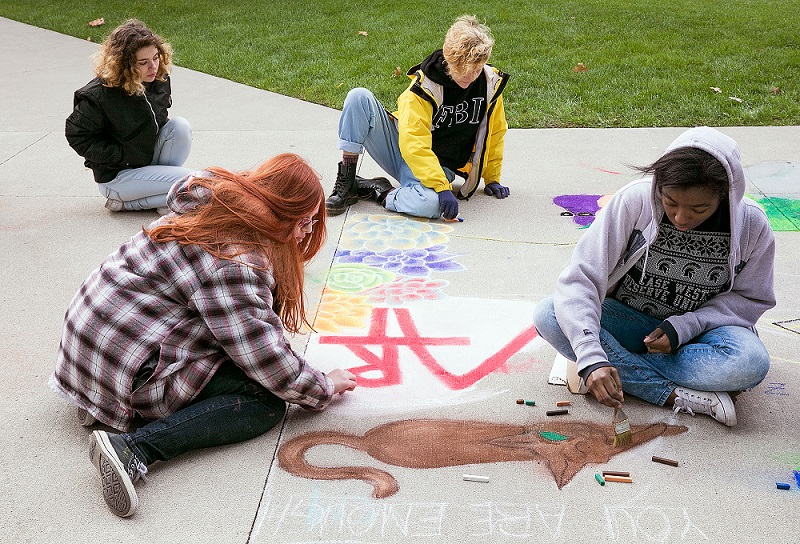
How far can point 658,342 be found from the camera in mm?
2680

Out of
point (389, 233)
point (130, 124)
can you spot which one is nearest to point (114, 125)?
point (130, 124)

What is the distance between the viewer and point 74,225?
438 cm

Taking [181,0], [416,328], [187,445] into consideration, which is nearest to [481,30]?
[416,328]

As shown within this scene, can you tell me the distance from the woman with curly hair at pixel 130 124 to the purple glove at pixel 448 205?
144cm

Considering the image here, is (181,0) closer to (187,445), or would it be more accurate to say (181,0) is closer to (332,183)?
(332,183)

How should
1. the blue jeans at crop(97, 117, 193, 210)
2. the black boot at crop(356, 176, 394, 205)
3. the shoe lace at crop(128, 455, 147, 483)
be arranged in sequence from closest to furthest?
the shoe lace at crop(128, 455, 147, 483), the blue jeans at crop(97, 117, 193, 210), the black boot at crop(356, 176, 394, 205)

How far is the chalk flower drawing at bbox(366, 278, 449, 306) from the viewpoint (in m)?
3.51

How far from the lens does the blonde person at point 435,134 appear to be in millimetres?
4348

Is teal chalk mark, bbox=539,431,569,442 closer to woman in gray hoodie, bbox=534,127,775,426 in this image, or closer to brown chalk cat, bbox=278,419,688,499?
brown chalk cat, bbox=278,419,688,499

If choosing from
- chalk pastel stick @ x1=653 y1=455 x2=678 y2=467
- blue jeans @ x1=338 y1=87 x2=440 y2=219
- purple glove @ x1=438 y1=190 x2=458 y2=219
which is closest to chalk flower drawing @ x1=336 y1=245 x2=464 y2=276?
purple glove @ x1=438 y1=190 x2=458 y2=219

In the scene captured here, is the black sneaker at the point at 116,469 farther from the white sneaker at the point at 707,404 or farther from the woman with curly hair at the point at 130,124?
the woman with curly hair at the point at 130,124

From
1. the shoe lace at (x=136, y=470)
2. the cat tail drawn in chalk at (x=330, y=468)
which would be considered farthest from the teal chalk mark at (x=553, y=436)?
the shoe lace at (x=136, y=470)

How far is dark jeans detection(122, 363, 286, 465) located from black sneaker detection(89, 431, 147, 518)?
0.14 ft

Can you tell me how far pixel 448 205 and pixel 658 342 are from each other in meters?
1.85
